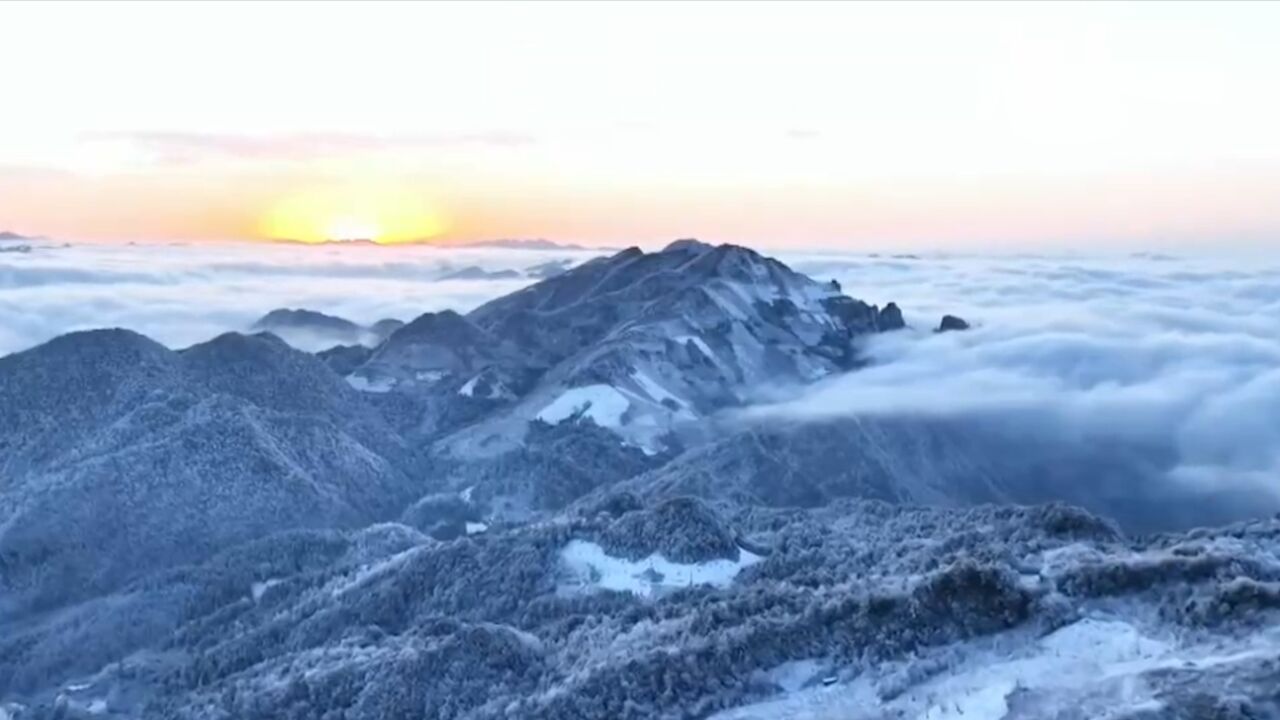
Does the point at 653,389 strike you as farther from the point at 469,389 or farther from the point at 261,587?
the point at 261,587

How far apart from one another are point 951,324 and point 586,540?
10386 centimetres

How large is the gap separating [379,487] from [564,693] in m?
46.5

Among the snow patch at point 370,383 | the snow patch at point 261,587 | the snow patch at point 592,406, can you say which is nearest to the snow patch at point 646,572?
the snow patch at point 261,587

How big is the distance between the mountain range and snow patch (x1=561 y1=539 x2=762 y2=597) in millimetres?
119

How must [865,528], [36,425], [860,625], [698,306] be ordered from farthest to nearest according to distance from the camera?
[698,306] < [36,425] < [865,528] < [860,625]

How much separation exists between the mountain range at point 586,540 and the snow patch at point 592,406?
242 millimetres

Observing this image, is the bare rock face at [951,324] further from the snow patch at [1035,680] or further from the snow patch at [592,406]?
the snow patch at [1035,680]

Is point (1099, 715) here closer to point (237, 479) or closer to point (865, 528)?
point (865, 528)

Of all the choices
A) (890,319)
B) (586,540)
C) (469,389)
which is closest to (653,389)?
(469,389)

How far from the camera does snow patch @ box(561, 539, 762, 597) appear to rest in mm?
46281

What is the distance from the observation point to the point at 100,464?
7000cm

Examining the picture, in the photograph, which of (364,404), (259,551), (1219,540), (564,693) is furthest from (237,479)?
(1219,540)

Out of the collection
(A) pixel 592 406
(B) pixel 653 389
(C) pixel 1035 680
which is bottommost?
(A) pixel 592 406

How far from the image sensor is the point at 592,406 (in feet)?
313
